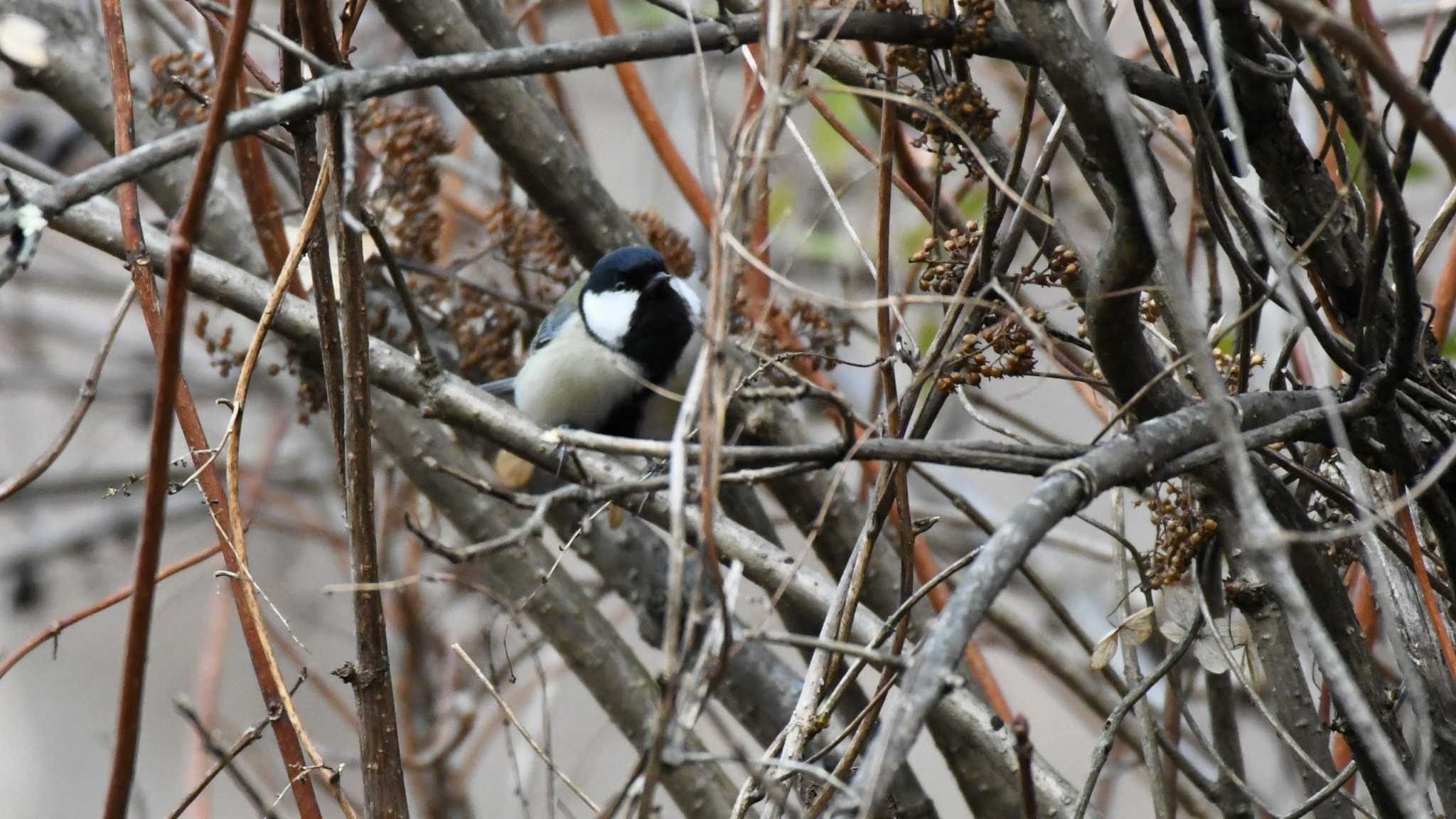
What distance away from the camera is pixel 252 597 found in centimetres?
114

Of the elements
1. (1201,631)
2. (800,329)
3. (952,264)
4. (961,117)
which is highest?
(800,329)

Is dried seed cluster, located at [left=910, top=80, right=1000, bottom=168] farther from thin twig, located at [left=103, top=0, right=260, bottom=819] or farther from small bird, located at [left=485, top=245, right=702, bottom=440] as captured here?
small bird, located at [left=485, top=245, right=702, bottom=440]

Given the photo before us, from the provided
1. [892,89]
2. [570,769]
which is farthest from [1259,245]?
[570,769]

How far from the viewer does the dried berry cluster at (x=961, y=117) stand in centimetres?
127

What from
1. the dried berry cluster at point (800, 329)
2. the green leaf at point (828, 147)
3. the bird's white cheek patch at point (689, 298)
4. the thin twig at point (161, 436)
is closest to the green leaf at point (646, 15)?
the green leaf at point (828, 147)

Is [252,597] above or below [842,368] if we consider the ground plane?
below

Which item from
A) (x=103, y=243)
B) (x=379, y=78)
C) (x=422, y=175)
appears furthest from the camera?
(x=422, y=175)

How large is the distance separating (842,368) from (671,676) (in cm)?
257

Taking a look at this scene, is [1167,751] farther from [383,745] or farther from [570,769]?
[570,769]

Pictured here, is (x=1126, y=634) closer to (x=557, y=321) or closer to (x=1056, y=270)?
(x=1056, y=270)

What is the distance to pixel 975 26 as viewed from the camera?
1160 millimetres

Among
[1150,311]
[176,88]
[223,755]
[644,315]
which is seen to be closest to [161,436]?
[223,755]

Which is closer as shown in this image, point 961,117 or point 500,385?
point 961,117

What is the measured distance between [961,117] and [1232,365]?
0.51m
